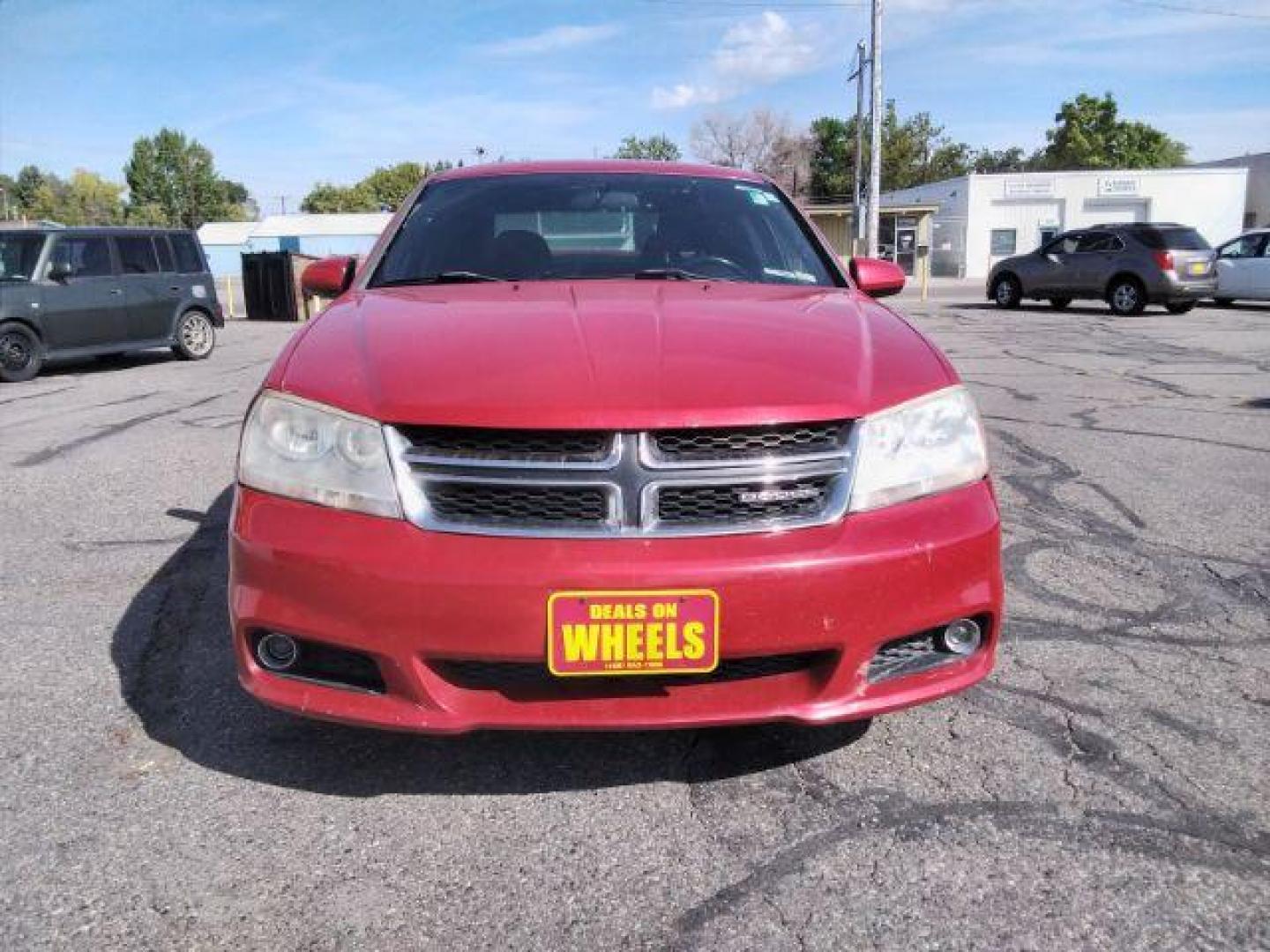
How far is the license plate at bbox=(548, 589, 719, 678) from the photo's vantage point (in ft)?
6.45

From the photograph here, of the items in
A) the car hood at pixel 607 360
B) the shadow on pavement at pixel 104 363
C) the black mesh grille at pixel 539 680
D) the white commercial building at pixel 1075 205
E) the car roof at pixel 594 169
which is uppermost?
the white commercial building at pixel 1075 205

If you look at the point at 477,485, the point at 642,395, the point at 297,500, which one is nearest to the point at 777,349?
the point at 642,395

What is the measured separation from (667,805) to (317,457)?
44.5 inches

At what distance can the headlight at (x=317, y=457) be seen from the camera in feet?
6.97

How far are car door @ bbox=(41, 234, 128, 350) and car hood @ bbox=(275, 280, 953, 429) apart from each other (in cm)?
1048

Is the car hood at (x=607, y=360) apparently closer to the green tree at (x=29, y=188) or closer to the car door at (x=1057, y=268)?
the car door at (x=1057, y=268)

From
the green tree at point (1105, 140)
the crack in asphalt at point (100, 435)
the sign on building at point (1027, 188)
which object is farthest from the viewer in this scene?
the green tree at point (1105, 140)

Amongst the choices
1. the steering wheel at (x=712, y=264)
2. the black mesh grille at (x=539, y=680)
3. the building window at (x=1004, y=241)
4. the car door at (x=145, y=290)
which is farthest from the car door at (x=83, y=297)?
the building window at (x=1004, y=241)

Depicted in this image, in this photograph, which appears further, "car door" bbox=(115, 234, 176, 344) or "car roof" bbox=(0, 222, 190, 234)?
"car door" bbox=(115, 234, 176, 344)

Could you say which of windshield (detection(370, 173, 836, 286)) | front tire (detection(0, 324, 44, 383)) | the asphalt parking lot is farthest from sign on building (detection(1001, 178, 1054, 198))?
windshield (detection(370, 173, 836, 286))

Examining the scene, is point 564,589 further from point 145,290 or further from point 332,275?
point 145,290

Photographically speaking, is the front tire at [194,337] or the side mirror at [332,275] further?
the front tire at [194,337]

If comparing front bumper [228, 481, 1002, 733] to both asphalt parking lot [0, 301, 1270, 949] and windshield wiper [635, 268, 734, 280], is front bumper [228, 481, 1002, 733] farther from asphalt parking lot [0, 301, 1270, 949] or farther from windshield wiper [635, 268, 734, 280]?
windshield wiper [635, 268, 734, 280]

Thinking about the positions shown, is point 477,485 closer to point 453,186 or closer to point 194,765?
point 194,765
